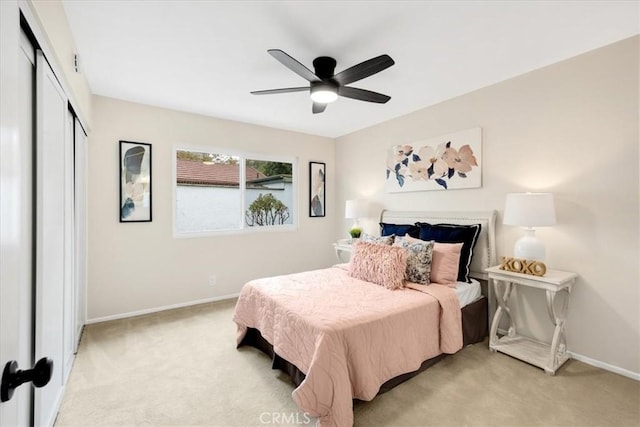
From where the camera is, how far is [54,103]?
5.73ft

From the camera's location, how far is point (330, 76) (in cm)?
244

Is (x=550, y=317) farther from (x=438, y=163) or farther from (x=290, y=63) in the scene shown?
(x=290, y=63)

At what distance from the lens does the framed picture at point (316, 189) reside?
16.3 feet

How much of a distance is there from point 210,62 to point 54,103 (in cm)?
121

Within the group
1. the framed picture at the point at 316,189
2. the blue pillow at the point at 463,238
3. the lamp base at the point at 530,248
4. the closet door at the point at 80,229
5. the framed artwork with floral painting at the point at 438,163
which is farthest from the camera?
the framed picture at the point at 316,189

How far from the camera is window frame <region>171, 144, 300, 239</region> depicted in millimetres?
3760

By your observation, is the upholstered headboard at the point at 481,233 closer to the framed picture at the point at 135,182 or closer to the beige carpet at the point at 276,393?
the beige carpet at the point at 276,393

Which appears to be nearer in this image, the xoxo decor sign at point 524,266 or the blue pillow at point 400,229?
the xoxo decor sign at point 524,266

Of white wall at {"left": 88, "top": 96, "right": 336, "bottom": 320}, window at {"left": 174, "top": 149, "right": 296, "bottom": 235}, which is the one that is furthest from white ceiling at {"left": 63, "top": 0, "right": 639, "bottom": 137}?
window at {"left": 174, "top": 149, "right": 296, "bottom": 235}

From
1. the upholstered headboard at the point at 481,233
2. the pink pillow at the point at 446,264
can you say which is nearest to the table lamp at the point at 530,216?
the upholstered headboard at the point at 481,233

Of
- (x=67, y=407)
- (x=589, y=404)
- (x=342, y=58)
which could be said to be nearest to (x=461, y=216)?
(x=589, y=404)

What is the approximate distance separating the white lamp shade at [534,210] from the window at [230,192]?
3154 millimetres

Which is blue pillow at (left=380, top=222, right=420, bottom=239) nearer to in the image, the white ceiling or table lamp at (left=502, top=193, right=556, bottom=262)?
table lamp at (left=502, top=193, right=556, bottom=262)

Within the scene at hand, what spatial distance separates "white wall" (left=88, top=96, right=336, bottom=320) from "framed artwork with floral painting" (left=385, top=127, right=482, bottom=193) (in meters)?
1.76
